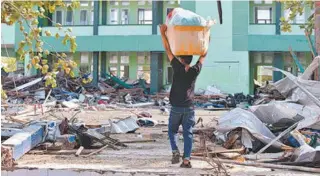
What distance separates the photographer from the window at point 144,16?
3669 cm

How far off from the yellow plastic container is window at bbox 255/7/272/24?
95.8 ft

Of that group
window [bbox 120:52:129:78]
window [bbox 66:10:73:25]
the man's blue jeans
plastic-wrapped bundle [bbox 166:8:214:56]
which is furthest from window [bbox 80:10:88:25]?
the man's blue jeans

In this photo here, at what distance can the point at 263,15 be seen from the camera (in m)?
34.9

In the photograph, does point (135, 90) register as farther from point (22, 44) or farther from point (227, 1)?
point (22, 44)

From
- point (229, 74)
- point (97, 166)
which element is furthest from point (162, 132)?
point (229, 74)

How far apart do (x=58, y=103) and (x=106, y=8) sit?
16532 mm

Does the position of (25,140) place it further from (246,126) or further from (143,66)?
(143,66)

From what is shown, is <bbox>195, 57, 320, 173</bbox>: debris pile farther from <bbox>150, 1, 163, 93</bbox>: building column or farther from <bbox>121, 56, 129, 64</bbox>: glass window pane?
<bbox>121, 56, 129, 64</bbox>: glass window pane

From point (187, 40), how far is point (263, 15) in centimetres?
2981

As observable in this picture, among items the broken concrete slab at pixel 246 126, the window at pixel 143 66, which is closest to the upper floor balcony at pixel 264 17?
the window at pixel 143 66

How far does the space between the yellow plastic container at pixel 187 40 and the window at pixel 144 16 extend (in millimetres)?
30286

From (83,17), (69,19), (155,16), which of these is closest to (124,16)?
(83,17)

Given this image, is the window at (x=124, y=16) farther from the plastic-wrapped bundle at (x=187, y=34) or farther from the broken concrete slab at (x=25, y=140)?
the plastic-wrapped bundle at (x=187, y=34)

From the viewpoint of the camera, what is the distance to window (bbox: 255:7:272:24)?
114 feet
